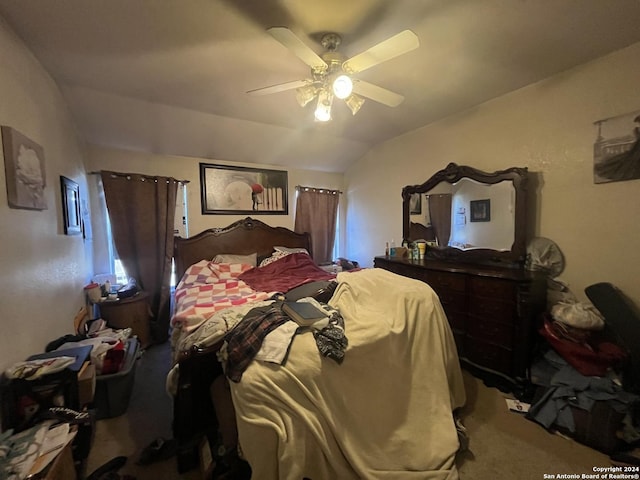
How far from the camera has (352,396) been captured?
1.26m

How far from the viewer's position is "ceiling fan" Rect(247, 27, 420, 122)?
1290mm

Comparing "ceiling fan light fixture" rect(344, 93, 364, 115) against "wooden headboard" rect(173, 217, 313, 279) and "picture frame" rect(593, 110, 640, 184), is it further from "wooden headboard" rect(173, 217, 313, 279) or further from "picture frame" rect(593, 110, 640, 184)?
"wooden headboard" rect(173, 217, 313, 279)

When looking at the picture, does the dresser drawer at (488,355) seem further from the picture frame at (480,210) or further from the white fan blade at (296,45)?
the white fan blade at (296,45)

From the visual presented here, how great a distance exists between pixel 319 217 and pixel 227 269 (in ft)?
5.53

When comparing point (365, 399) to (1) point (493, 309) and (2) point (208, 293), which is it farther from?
(2) point (208, 293)

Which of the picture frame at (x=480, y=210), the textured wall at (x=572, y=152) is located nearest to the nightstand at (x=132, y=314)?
the picture frame at (x=480, y=210)

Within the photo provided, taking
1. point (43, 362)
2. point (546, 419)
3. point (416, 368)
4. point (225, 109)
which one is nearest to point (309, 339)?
point (416, 368)

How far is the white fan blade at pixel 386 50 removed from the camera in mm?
1262

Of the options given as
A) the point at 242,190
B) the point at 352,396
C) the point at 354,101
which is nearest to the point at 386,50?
the point at 354,101

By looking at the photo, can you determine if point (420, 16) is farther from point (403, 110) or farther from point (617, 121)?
point (617, 121)

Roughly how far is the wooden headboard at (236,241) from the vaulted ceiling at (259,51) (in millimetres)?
1214

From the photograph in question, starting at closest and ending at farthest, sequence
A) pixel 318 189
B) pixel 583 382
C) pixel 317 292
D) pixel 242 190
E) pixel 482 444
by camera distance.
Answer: pixel 482 444
pixel 583 382
pixel 317 292
pixel 242 190
pixel 318 189

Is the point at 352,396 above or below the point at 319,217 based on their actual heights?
below

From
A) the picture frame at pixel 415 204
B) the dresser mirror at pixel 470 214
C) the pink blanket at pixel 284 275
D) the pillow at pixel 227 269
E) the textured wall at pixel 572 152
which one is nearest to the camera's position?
the textured wall at pixel 572 152
